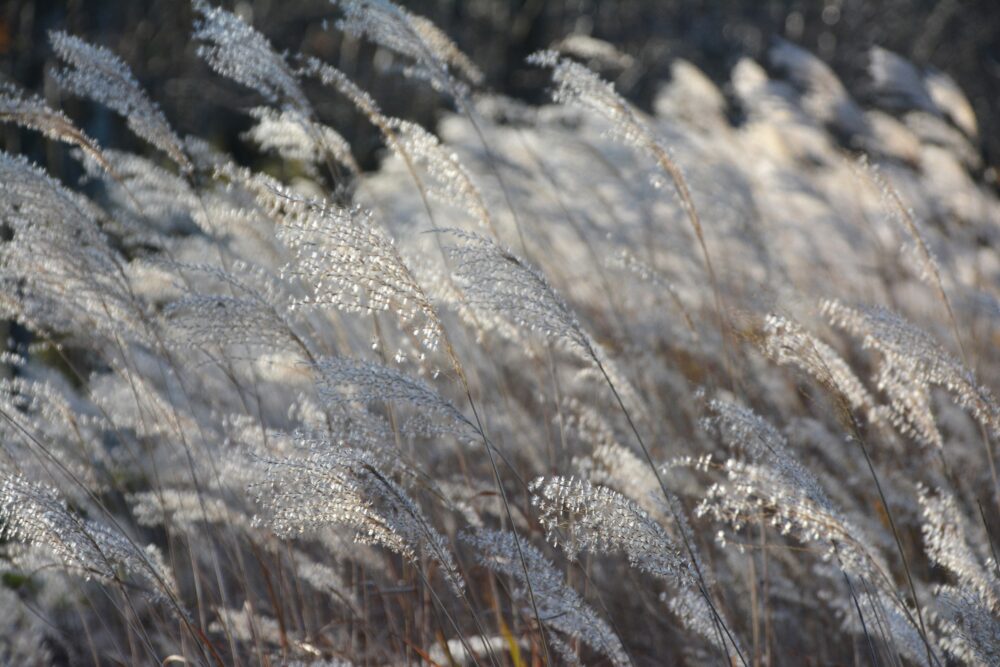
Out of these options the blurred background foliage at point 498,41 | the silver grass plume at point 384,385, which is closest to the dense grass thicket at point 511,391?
the silver grass plume at point 384,385

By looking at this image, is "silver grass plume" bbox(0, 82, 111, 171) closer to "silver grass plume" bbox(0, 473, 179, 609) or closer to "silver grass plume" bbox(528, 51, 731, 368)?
"silver grass plume" bbox(0, 473, 179, 609)

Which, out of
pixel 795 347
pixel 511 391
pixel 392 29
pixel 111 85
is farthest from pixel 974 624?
pixel 511 391

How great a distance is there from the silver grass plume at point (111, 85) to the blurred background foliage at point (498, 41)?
494 centimetres

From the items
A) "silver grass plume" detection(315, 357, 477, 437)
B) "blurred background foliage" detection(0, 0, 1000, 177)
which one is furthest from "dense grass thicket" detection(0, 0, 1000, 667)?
"blurred background foliage" detection(0, 0, 1000, 177)

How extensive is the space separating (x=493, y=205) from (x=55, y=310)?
223 centimetres

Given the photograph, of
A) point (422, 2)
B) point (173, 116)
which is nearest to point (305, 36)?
point (422, 2)

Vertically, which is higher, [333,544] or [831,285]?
[831,285]

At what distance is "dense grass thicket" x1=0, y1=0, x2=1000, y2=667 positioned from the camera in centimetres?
160

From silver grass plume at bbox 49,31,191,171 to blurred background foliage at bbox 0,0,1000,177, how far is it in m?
4.94

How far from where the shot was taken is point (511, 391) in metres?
3.88

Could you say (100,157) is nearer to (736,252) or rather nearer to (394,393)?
(394,393)

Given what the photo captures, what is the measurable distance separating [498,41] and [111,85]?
12.6m

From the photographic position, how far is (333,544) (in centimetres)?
261

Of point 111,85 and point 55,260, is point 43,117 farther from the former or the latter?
point 55,260
